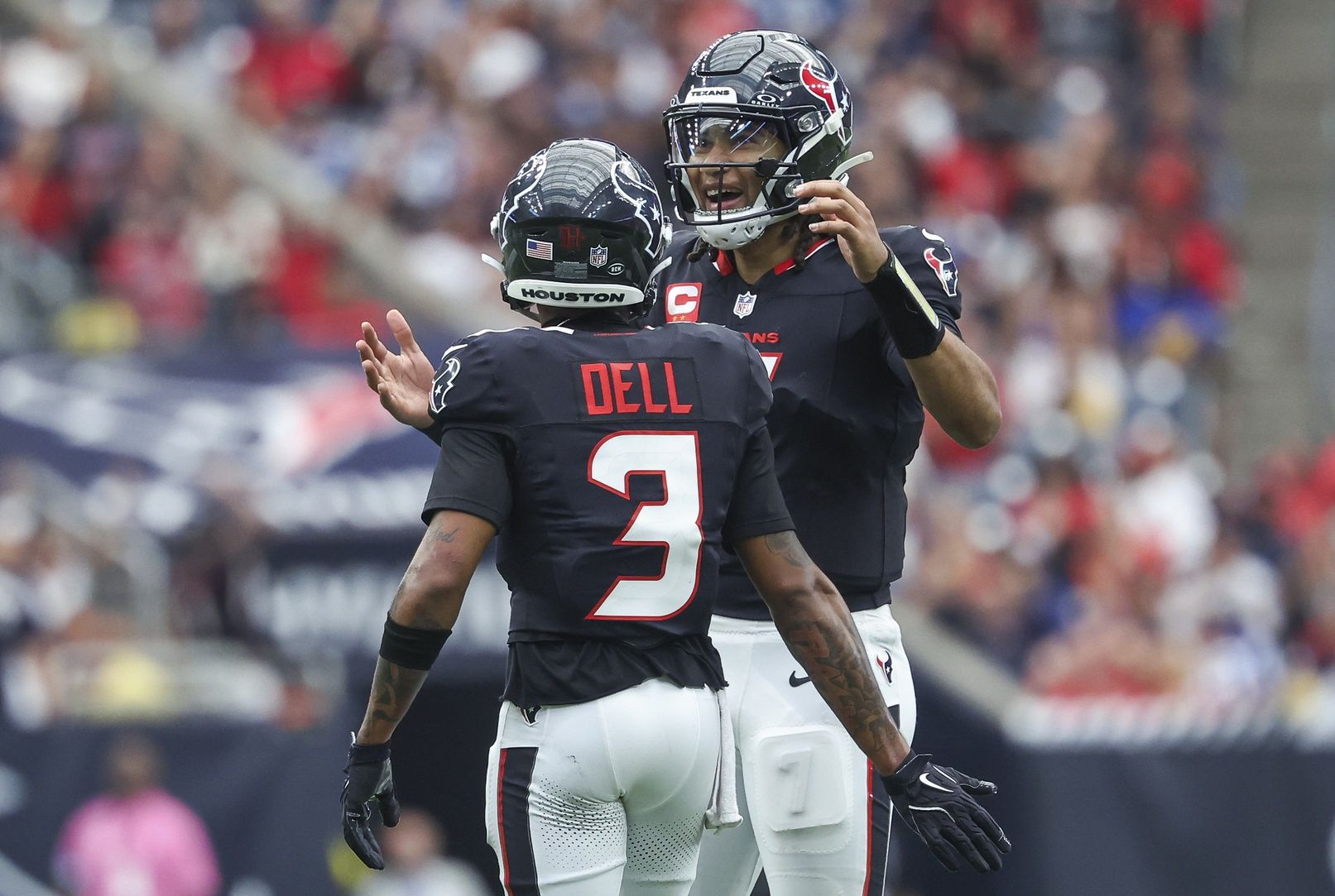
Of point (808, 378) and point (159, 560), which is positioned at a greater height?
point (808, 378)

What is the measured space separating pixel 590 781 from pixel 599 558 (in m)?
0.41

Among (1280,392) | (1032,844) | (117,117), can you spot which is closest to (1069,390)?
(1280,392)

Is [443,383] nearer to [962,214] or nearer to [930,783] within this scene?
[930,783]

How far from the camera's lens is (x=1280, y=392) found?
1245cm

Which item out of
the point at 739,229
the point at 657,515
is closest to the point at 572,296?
the point at 657,515

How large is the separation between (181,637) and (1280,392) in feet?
21.6

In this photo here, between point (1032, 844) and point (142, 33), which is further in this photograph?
point (142, 33)

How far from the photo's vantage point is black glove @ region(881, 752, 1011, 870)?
3912 mm

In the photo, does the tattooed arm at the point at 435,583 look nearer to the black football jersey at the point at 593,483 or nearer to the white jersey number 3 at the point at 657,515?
the black football jersey at the point at 593,483

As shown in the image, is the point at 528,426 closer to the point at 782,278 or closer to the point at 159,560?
the point at 782,278

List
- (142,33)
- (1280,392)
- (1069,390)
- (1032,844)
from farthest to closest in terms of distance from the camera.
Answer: (142,33)
(1280,392)
(1069,390)
(1032,844)

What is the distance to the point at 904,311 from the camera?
4152 millimetres

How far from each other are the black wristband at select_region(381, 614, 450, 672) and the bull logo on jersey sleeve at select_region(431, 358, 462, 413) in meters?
0.41

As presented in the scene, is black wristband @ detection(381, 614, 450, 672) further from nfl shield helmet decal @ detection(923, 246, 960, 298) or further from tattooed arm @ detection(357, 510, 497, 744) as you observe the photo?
nfl shield helmet decal @ detection(923, 246, 960, 298)
